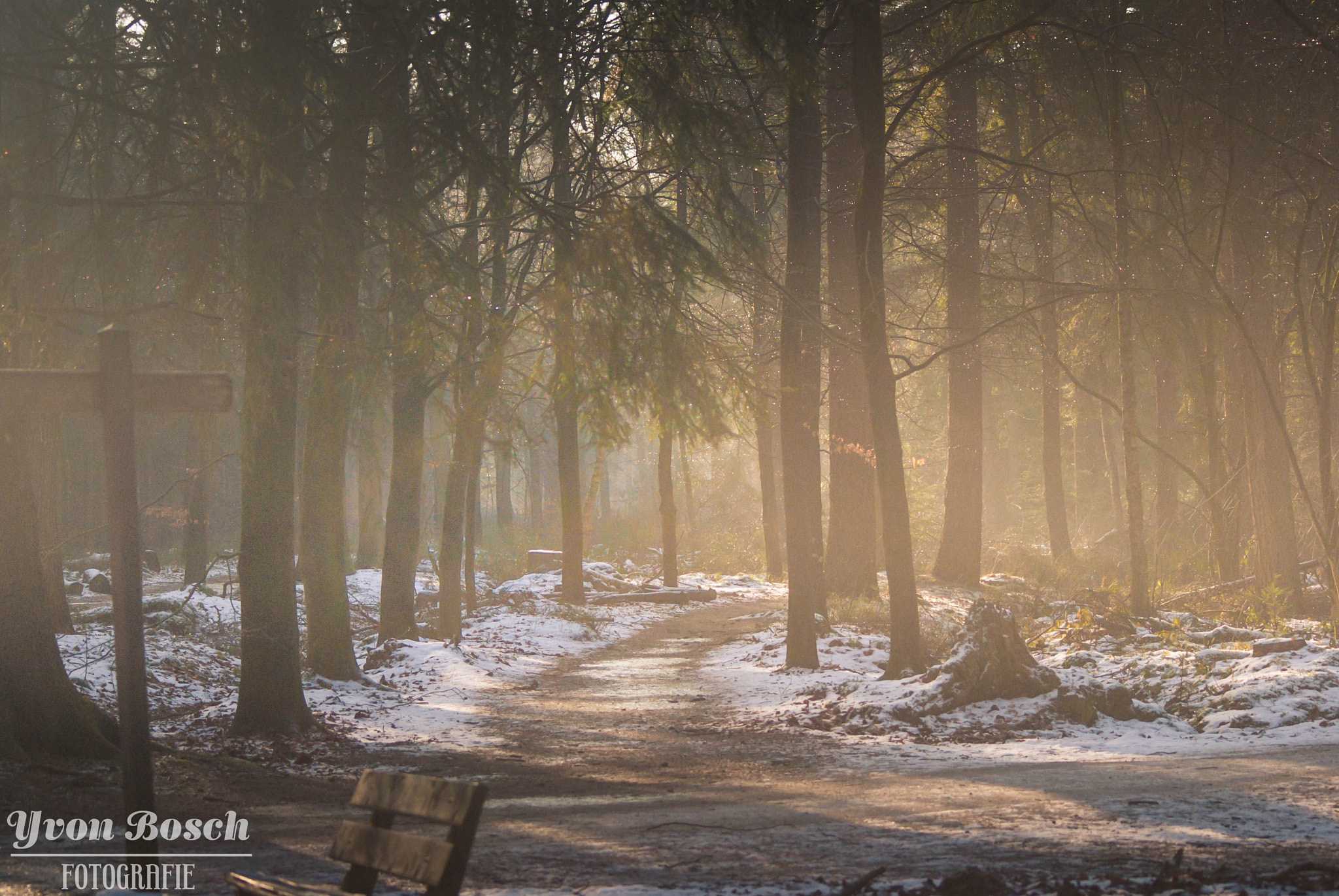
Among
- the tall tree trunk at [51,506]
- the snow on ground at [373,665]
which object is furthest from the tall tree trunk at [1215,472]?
the tall tree trunk at [51,506]

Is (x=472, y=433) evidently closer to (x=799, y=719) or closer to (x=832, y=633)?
(x=799, y=719)

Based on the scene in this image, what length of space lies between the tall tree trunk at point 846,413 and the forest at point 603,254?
0.24 ft

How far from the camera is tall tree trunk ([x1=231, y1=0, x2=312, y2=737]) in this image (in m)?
7.23

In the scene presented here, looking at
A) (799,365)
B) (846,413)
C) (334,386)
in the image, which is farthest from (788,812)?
(846,413)

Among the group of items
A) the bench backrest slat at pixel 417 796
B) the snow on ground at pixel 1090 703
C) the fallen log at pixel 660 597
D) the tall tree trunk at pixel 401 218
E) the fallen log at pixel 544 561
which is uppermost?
the tall tree trunk at pixel 401 218

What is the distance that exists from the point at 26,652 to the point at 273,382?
2841 mm

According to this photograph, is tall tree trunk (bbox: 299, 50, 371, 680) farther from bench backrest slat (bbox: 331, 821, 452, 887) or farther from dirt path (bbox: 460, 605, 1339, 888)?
bench backrest slat (bbox: 331, 821, 452, 887)

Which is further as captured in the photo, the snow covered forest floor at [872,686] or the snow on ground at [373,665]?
the snow on ground at [373,665]

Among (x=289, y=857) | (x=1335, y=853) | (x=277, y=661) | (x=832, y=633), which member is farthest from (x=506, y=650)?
(x=1335, y=853)

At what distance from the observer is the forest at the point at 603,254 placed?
7648 mm

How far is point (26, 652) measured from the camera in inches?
296

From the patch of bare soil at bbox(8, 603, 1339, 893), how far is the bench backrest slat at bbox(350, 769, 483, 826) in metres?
1.23

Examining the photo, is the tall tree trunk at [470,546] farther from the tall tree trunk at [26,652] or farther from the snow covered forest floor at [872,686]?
the tall tree trunk at [26,652]

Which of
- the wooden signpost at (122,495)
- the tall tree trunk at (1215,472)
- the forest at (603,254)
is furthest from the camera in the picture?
the tall tree trunk at (1215,472)
